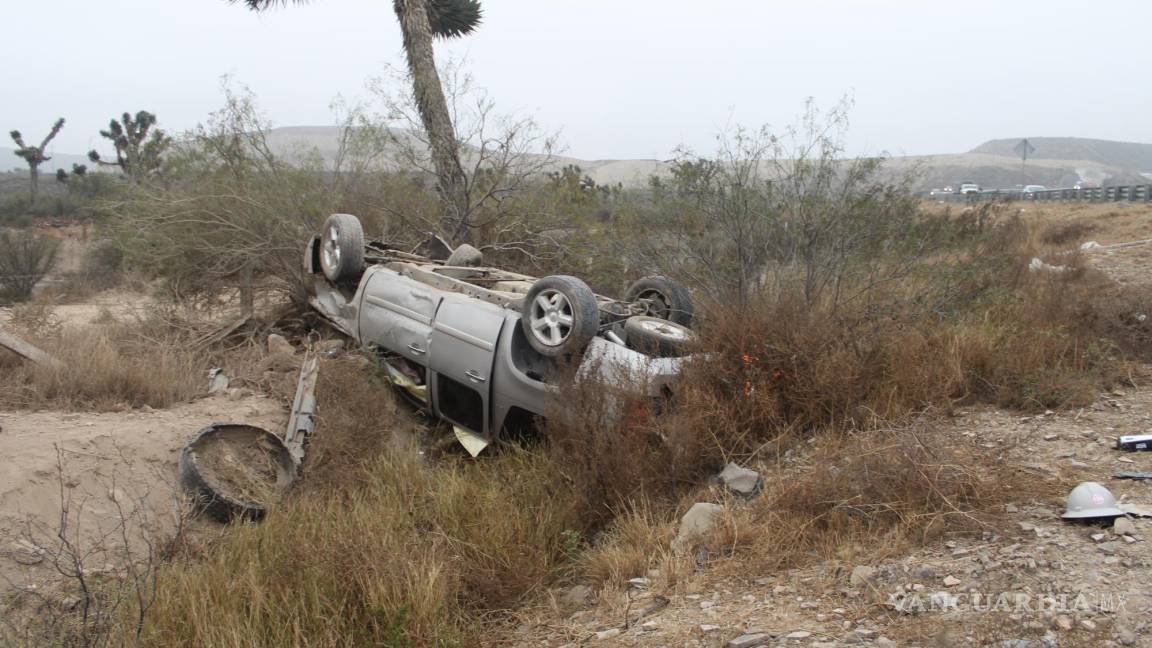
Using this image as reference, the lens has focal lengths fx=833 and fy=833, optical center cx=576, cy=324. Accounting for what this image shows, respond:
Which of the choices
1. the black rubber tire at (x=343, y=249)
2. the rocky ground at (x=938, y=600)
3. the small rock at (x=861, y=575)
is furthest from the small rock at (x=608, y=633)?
the black rubber tire at (x=343, y=249)

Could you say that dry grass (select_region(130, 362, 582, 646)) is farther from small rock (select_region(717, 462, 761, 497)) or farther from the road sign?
the road sign

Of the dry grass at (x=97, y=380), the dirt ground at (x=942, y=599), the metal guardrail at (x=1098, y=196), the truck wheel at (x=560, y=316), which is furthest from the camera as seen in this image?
the metal guardrail at (x=1098, y=196)

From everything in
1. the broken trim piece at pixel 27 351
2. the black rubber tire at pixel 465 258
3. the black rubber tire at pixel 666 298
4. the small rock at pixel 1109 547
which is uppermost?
the black rubber tire at pixel 465 258

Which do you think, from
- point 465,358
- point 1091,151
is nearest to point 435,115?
point 465,358

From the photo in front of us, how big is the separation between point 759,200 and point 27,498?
6.74 m

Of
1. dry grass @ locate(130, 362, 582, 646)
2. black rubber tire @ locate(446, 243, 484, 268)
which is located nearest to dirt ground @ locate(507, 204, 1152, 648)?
dry grass @ locate(130, 362, 582, 646)

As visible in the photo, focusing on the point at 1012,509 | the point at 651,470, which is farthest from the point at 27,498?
the point at 1012,509

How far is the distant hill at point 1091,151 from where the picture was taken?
397 feet

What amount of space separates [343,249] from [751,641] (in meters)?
5.58

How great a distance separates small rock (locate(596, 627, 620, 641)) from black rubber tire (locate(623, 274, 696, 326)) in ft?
11.8

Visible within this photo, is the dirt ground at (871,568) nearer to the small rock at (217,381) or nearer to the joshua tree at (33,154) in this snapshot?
the small rock at (217,381)

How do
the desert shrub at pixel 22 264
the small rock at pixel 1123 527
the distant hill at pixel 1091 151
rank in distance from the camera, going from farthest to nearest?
the distant hill at pixel 1091 151 < the desert shrub at pixel 22 264 < the small rock at pixel 1123 527

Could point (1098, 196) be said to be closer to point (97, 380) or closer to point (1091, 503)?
point (1091, 503)

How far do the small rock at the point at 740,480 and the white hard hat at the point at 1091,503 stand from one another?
1.72 meters
